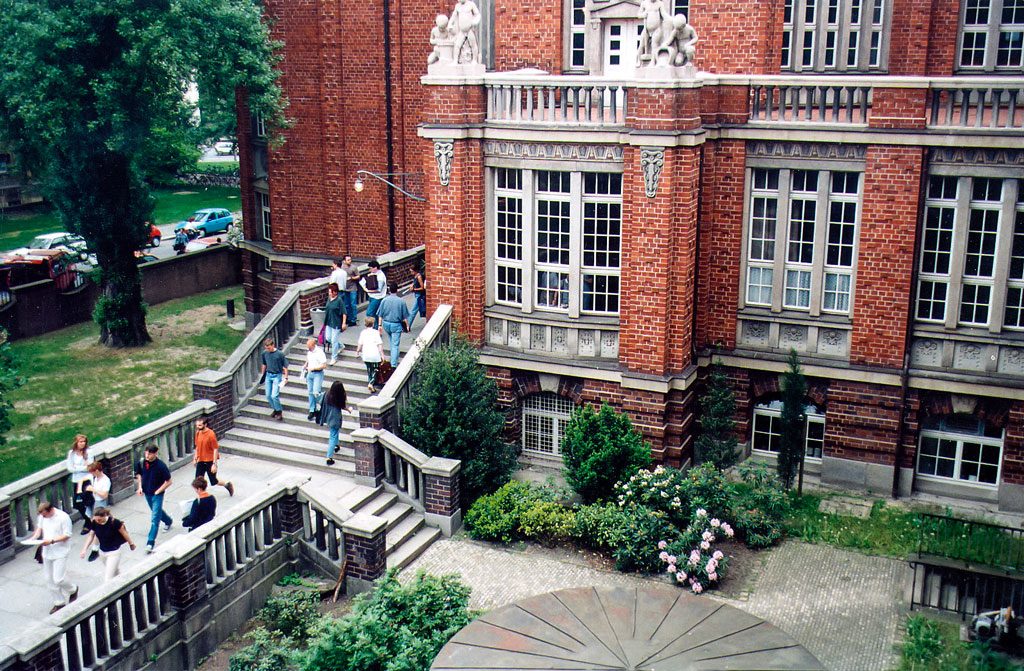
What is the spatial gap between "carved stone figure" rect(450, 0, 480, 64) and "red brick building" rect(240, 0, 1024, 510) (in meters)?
0.58

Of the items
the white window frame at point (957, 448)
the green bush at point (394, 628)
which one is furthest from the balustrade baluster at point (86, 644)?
the white window frame at point (957, 448)

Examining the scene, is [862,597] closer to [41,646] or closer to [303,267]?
[41,646]

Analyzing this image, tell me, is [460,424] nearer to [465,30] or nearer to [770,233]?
[770,233]

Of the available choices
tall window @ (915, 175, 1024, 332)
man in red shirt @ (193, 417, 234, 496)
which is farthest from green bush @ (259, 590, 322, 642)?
tall window @ (915, 175, 1024, 332)

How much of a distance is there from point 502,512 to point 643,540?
104 inches

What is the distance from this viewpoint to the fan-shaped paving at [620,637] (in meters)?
10.5

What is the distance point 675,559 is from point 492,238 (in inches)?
311

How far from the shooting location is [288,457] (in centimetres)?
2059

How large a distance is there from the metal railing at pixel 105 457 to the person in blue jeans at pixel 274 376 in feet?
3.94

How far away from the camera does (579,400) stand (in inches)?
821

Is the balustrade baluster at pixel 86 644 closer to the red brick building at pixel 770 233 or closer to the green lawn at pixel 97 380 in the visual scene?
the green lawn at pixel 97 380

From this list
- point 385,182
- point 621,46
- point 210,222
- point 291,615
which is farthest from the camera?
point 210,222

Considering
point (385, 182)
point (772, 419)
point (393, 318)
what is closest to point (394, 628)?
point (393, 318)

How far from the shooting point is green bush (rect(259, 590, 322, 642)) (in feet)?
50.5
